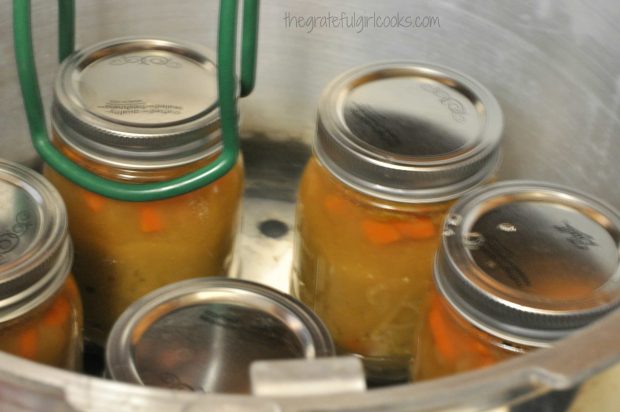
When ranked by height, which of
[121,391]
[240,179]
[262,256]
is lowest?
[262,256]

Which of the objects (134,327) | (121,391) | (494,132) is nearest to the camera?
(121,391)

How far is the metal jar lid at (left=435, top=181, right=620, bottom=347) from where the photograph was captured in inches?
17.3

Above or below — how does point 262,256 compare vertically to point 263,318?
below

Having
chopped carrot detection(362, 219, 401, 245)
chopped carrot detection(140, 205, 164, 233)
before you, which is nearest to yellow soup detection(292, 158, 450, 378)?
chopped carrot detection(362, 219, 401, 245)

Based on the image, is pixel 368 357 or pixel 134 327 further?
pixel 368 357

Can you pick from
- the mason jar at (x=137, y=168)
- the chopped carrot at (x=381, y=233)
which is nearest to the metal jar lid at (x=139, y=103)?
the mason jar at (x=137, y=168)

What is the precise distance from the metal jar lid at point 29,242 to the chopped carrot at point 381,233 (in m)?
0.18

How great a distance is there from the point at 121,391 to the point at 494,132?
0.35 m

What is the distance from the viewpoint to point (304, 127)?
0.74m

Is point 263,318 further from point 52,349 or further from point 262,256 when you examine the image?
point 262,256

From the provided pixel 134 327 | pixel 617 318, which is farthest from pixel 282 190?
pixel 617 318

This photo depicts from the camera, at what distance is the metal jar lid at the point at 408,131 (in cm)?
54

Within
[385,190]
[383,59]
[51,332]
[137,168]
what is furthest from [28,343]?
[383,59]

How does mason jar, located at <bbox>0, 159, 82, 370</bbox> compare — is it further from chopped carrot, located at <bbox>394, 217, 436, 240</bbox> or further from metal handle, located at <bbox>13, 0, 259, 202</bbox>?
chopped carrot, located at <bbox>394, 217, 436, 240</bbox>
